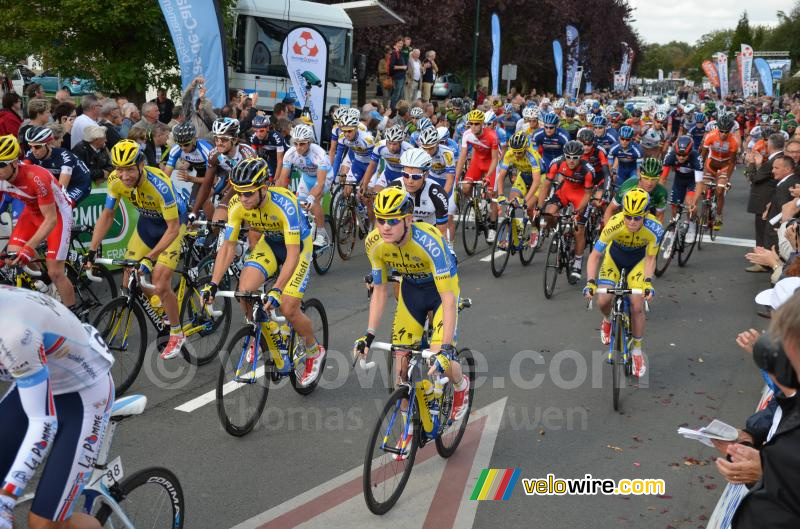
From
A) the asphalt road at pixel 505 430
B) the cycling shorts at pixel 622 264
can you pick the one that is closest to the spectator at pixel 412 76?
the asphalt road at pixel 505 430

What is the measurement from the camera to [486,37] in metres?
43.8

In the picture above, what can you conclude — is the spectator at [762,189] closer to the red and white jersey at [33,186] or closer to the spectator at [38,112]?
the red and white jersey at [33,186]

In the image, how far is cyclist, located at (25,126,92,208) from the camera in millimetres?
8781

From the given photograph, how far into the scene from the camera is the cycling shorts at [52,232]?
7363 millimetres

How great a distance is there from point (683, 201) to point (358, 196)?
564cm

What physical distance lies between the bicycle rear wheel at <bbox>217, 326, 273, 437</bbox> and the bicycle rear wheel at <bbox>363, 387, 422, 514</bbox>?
1405 mm

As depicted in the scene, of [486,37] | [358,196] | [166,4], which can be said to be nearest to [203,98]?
[166,4]

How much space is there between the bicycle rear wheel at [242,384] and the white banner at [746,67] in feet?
173

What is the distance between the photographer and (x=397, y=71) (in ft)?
82.0

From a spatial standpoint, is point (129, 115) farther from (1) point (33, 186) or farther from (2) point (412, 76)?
(2) point (412, 76)

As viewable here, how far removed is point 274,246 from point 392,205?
6.78 feet

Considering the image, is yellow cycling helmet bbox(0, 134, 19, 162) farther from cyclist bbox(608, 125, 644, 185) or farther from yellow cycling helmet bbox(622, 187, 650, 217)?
cyclist bbox(608, 125, 644, 185)

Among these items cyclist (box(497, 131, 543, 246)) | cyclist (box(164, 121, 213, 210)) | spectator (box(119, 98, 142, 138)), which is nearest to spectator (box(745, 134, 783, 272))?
cyclist (box(497, 131, 543, 246))

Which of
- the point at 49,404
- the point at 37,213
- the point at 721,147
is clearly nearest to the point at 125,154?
the point at 37,213
